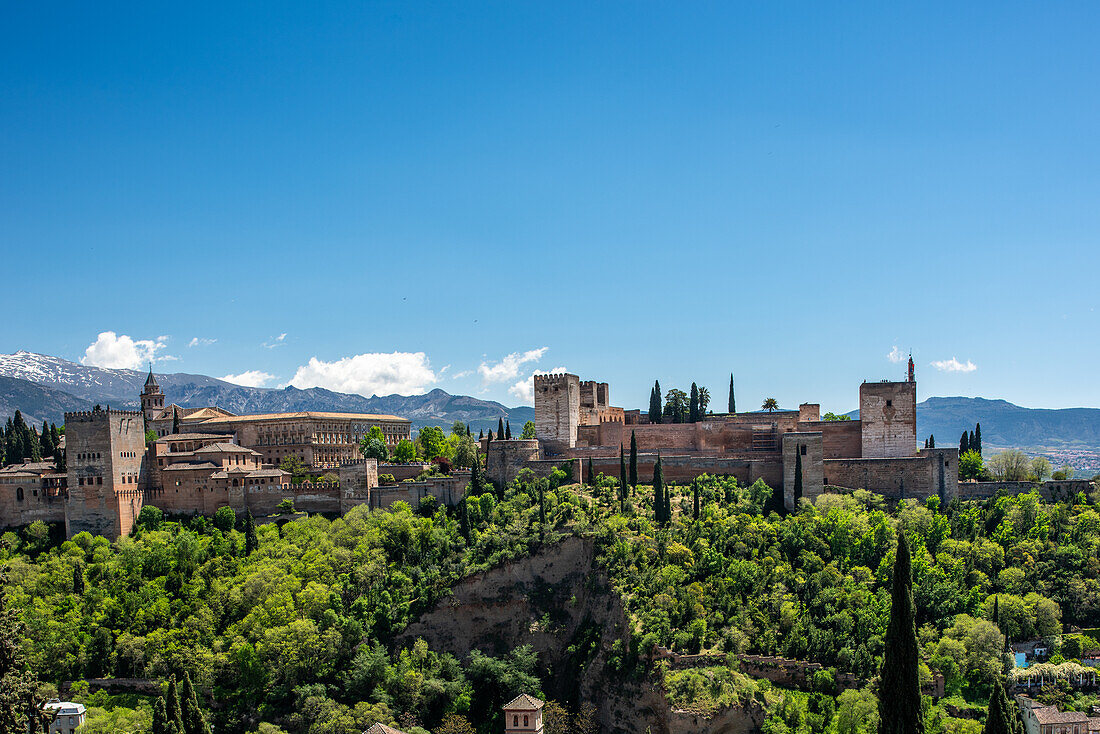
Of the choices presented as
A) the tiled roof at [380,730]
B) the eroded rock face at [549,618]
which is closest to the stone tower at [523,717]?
the eroded rock face at [549,618]

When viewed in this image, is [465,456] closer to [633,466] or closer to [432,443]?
[432,443]

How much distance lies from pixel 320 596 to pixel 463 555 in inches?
308

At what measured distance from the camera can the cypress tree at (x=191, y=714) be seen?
38.0 m

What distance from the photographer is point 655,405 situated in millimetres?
69688

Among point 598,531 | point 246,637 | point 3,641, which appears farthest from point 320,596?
point 3,641

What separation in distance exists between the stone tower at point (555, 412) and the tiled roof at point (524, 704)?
2221 centimetres

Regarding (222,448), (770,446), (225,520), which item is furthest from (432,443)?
(770,446)

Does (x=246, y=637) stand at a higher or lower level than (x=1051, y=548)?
lower

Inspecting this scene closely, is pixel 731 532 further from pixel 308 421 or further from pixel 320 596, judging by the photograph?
pixel 308 421

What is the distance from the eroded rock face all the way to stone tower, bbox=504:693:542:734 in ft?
13.0

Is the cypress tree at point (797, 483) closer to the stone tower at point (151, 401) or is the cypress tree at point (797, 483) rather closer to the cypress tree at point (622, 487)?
the cypress tree at point (622, 487)

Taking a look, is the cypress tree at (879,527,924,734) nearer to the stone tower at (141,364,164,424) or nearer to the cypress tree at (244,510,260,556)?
the cypress tree at (244,510,260,556)

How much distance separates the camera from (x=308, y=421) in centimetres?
7375

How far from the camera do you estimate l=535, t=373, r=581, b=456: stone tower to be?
6200cm
